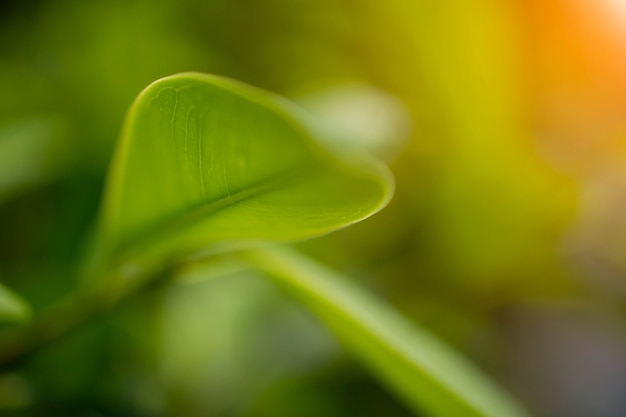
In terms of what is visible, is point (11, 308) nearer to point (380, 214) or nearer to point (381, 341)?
point (381, 341)

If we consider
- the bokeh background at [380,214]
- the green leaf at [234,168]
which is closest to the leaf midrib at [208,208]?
the green leaf at [234,168]

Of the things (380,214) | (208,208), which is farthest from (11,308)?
(380,214)

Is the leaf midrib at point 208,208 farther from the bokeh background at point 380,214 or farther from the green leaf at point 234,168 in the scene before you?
the bokeh background at point 380,214

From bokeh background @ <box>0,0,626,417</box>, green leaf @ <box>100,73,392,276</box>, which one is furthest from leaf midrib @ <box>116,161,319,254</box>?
bokeh background @ <box>0,0,626,417</box>

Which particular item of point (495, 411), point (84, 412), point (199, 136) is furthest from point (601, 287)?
point (199, 136)

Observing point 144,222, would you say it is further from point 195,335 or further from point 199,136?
point 195,335

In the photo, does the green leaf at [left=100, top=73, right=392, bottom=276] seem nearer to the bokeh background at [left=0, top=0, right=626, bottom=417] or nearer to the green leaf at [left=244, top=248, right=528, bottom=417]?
the green leaf at [left=244, top=248, right=528, bottom=417]
